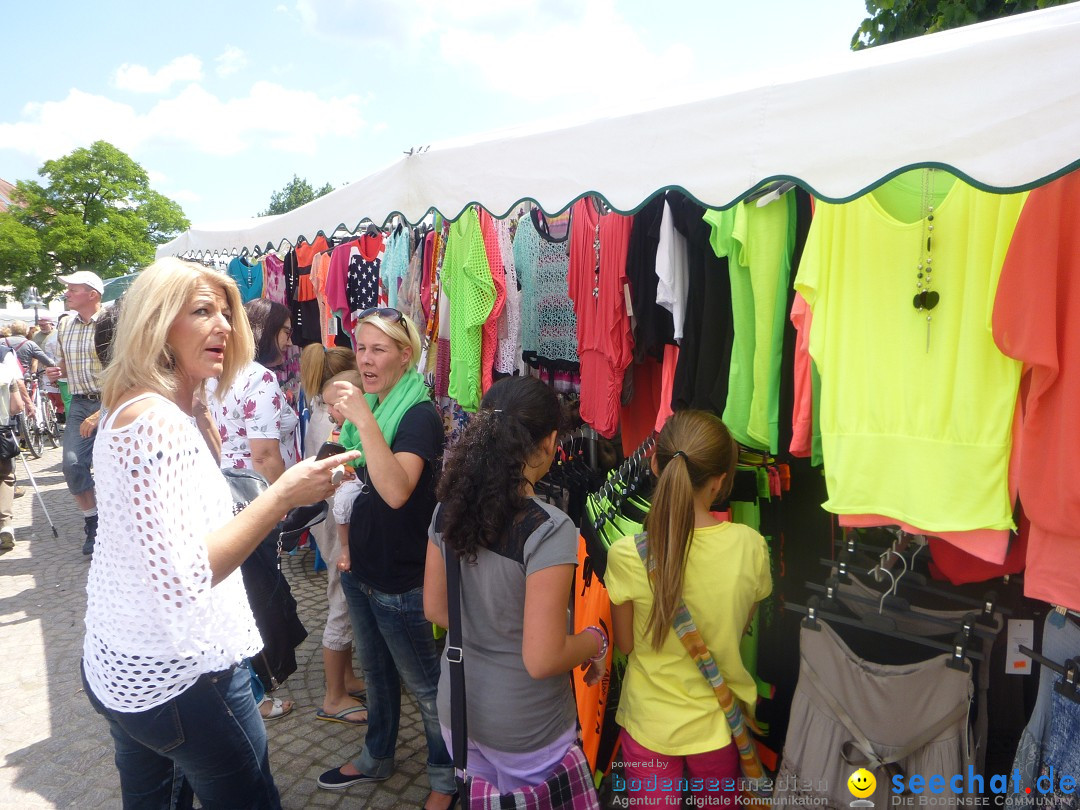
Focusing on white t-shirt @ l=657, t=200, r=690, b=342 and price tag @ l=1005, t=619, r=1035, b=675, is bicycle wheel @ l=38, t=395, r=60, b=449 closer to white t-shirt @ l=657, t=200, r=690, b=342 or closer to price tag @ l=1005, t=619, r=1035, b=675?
white t-shirt @ l=657, t=200, r=690, b=342

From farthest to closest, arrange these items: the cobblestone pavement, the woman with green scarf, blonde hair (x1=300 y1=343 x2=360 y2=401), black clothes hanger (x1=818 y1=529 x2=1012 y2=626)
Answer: blonde hair (x1=300 y1=343 x2=360 y2=401), the cobblestone pavement, the woman with green scarf, black clothes hanger (x1=818 y1=529 x2=1012 y2=626)

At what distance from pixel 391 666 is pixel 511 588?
1.38 meters

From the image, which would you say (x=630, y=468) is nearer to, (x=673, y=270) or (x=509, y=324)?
(x=673, y=270)

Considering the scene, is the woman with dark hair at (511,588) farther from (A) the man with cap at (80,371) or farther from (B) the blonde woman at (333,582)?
(A) the man with cap at (80,371)

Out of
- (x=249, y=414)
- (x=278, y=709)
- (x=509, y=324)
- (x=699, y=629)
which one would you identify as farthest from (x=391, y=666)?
(x=509, y=324)

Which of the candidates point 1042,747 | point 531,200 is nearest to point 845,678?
point 1042,747

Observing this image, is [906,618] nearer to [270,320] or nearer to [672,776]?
[672,776]

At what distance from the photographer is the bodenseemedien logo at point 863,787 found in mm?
1858

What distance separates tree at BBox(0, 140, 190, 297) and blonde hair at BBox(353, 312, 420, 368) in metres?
38.2

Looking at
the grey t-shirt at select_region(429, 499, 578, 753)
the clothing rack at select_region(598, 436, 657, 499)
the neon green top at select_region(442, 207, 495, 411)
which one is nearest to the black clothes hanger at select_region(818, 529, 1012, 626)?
Result: the clothing rack at select_region(598, 436, 657, 499)

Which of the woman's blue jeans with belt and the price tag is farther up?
the price tag

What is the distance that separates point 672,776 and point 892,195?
191cm

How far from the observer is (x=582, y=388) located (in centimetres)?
302

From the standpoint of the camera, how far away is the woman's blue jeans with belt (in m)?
2.46
